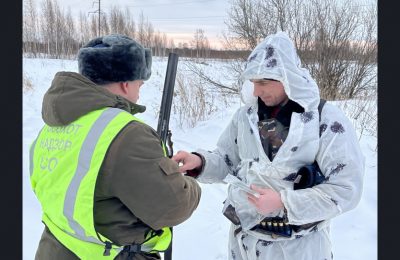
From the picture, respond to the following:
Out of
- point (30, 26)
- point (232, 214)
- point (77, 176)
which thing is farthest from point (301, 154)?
point (30, 26)

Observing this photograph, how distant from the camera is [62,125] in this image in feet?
4.54

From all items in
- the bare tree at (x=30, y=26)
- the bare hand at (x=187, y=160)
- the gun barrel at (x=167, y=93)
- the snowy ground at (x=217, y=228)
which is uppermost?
the bare tree at (x=30, y=26)

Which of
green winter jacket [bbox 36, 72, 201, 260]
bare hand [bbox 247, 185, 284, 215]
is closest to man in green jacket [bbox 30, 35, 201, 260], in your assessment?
green winter jacket [bbox 36, 72, 201, 260]

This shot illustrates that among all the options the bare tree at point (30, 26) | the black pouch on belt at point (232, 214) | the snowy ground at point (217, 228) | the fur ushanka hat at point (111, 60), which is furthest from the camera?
the bare tree at point (30, 26)

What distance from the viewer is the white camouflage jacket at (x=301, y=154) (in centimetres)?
158

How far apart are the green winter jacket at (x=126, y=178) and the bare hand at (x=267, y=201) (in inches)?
12.0

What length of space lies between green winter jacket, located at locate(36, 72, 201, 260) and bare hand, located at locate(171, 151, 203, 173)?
515mm

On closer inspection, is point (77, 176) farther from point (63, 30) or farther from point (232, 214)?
point (63, 30)

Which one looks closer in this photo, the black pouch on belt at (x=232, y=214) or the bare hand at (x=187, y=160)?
the black pouch on belt at (x=232, y=214)

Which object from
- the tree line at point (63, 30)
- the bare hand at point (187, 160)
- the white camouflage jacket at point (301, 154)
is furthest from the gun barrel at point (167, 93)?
the tree line at point (63, 30)

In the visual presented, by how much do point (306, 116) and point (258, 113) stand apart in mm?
255

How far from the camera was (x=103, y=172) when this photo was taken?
1.27m

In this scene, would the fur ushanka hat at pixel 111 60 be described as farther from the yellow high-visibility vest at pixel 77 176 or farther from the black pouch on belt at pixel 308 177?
the black pouch on belt at pixel 308 177

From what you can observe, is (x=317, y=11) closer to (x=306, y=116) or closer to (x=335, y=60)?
(x=335, y=60)
